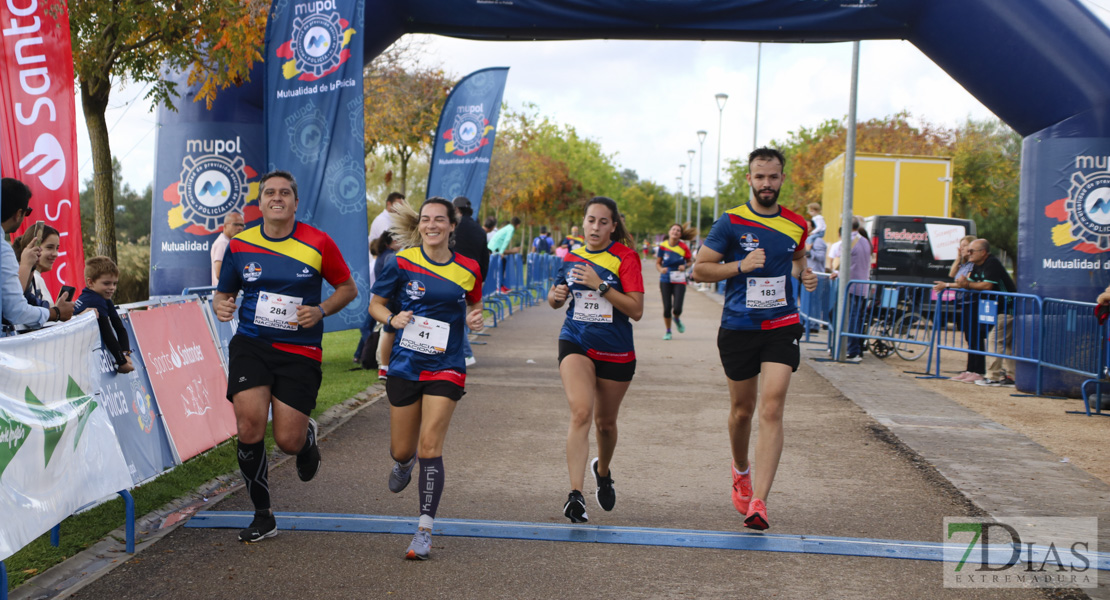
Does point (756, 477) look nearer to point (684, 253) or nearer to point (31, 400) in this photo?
point (31, 400)

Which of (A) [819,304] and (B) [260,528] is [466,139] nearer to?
(A) [819,304]

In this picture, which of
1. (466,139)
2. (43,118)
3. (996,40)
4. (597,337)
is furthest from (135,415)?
(466,139)

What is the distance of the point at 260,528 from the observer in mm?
5105

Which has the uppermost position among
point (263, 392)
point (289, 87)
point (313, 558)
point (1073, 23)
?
point (1073, 23)

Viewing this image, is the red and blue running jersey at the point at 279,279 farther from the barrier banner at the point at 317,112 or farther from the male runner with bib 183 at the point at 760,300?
the barrier banner at the point at 317,112

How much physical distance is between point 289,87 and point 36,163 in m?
3.98

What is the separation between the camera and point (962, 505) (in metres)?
6.01

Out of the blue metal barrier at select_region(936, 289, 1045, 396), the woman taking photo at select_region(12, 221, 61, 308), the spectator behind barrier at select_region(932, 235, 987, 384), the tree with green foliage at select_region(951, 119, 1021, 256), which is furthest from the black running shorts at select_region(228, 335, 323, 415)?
the tree with green foliage at select_region(951, 119, 1021, 256)

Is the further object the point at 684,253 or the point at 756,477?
the point at 684,253

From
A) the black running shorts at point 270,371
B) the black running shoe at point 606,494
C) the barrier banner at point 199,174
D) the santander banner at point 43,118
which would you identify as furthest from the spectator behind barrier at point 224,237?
the black running shoe at point 606,494

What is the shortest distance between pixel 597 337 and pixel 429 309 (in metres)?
1.03

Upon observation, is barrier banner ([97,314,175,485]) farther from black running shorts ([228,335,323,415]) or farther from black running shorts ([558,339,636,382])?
black running shorts ([558,339,636,382])

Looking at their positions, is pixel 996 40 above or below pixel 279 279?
above

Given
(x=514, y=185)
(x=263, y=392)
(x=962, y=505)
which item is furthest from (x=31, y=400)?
(x=514, y=185)
